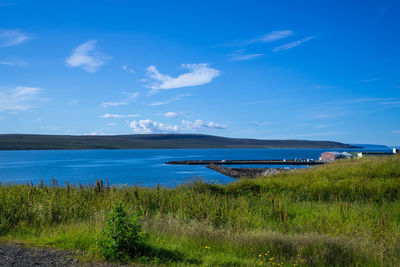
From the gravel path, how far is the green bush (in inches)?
17.1

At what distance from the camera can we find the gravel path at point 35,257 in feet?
22.5

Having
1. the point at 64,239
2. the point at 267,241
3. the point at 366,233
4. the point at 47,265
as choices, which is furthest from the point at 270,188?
the point at 47,265

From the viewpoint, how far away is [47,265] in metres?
6.76

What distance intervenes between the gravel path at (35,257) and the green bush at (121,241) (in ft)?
1.43

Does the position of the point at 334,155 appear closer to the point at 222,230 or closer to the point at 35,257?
the point at 222,230

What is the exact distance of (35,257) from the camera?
7.28 meters

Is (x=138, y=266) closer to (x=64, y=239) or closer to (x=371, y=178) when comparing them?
(x=64, y=239)

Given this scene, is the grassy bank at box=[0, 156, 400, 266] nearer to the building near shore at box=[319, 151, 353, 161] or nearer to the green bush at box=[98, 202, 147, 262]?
the green bush at box=[98, 202, 147, 262]

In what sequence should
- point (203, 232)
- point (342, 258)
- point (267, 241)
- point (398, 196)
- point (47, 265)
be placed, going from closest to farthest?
1. point (47, 265)
2. point (342, 258)
3. point (267, 241)
4. point (203, 232)
5. point (398, 196)

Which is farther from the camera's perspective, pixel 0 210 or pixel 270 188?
pixel 270 188

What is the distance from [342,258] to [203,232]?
3511 millimetres

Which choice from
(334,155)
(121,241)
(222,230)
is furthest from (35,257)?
(334,155)

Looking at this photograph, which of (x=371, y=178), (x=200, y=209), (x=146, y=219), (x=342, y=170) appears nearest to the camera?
(x=146, y=219)

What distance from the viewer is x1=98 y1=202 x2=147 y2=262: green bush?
733 cm
